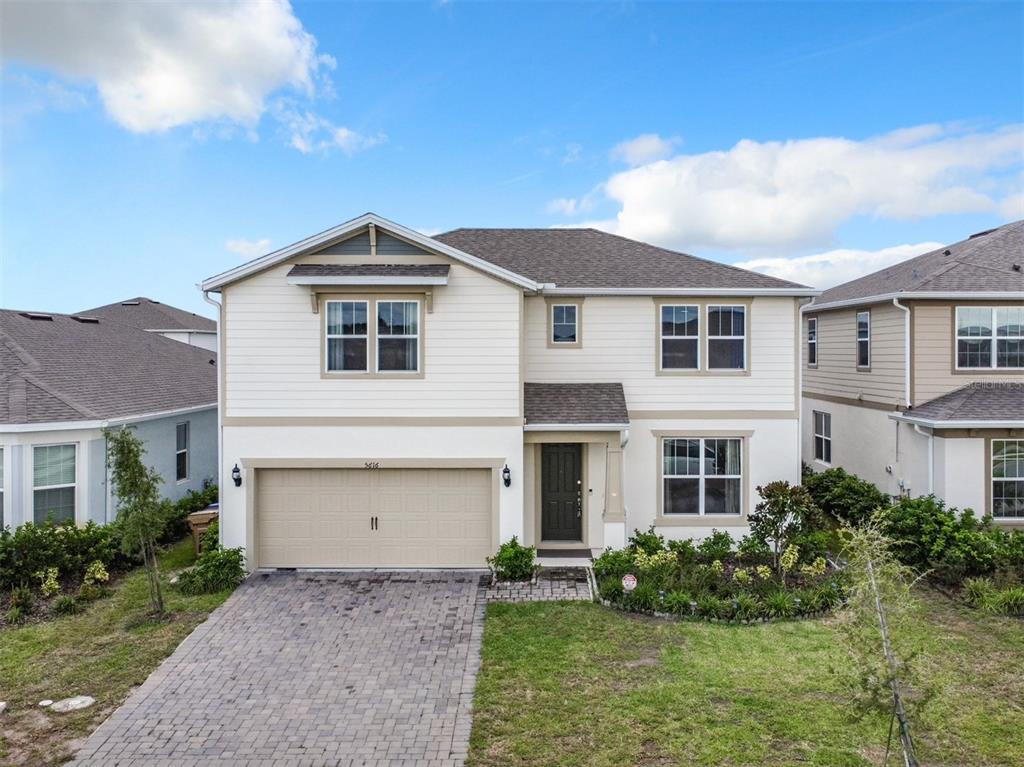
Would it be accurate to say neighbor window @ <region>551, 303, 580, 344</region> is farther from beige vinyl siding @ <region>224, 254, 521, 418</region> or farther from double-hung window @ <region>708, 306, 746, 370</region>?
double-hung window @ <region>708, 306, 746, 370</region>

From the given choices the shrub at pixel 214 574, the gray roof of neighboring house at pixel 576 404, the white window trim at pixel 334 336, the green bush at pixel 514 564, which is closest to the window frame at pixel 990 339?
the gray roof of neighboring house at pixel 576 404

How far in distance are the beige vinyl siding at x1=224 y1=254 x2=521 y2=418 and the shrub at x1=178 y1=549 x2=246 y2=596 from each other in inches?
103

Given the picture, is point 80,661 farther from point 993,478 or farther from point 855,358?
point 855,358

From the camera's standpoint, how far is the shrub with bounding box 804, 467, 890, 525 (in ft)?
45.2

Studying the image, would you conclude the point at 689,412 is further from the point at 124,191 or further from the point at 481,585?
the point at 124,191

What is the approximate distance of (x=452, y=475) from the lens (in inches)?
466

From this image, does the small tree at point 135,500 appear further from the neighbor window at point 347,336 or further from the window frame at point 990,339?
the window frame at point 990,339

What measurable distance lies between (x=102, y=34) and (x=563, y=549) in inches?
574

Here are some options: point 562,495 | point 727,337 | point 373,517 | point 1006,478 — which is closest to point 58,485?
point 373,517

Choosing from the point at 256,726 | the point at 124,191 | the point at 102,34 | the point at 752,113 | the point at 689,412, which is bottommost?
the point at 256,726

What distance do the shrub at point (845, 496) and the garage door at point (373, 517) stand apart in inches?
314

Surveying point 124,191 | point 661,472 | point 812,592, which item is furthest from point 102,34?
point 812,592

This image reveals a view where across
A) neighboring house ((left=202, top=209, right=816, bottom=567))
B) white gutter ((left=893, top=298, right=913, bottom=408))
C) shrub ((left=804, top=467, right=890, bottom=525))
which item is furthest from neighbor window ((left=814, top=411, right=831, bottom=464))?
neighboring house ((left=202, top=209, right=816, bottom=567))

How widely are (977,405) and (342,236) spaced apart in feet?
43.8
